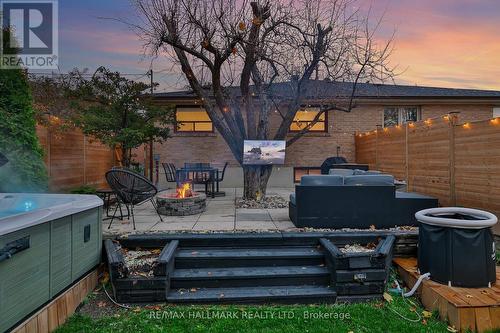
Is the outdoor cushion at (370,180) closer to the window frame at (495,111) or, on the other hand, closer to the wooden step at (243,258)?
the wooden step at (243,258)

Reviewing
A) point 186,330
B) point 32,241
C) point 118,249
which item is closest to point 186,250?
point 118,249

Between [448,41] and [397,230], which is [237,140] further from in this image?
[448,41]

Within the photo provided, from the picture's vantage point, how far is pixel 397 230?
4.64m

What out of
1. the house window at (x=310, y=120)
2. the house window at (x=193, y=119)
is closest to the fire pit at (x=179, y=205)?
the house window at (x=193, y=119)

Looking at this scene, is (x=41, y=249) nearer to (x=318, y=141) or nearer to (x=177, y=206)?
(x=177, y=206)

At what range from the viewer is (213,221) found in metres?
5.37

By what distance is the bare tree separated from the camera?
21.5ft

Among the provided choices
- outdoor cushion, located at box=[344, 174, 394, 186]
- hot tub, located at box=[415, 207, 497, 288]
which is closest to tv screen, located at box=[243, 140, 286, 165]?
outdoor cushion, located at box=[344, 174, 394, 186]

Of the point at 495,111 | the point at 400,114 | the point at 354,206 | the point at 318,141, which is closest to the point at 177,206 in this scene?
the point at 354,206

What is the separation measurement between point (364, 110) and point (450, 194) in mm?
6821

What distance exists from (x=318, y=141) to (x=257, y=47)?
5.96 metres

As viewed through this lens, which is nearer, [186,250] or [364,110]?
[186,250]

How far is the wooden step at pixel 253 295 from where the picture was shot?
348 cm

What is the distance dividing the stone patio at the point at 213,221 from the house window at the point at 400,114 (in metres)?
7.57
